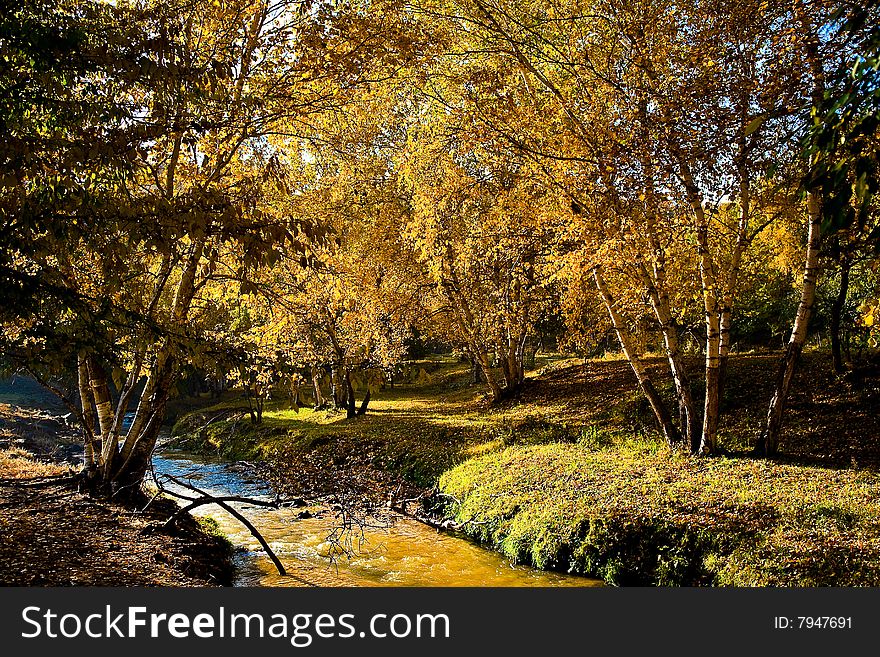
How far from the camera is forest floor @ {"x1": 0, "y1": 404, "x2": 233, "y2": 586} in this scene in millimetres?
6242

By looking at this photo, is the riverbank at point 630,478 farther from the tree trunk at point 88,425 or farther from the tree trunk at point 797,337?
the tree trunk at point 88,425

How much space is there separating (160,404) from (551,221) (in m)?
7.51

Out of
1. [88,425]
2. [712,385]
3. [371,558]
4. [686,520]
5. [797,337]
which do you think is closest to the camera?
[686,520]

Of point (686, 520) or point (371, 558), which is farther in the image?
point (371, 558)

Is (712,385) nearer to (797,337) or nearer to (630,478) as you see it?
(797,337)

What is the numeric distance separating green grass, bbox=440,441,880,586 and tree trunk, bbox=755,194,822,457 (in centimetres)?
55

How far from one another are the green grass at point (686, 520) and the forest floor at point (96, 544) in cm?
420

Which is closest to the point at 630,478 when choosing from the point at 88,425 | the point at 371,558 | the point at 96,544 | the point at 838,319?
the point at 371,558

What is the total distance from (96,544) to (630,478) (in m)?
7.59

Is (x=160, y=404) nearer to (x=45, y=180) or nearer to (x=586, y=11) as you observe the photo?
(x=45, y=180)

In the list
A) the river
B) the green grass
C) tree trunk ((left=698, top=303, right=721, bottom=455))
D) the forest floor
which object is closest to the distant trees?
tree trunk ((left=698, top=303, right=721, bottom=455))

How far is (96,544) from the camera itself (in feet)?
23.8

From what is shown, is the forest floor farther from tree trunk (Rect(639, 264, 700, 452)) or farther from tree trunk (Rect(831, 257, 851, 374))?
tree trunk (Rect(831, 257, 851, 374))

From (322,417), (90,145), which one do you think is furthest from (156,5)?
(322,417)
